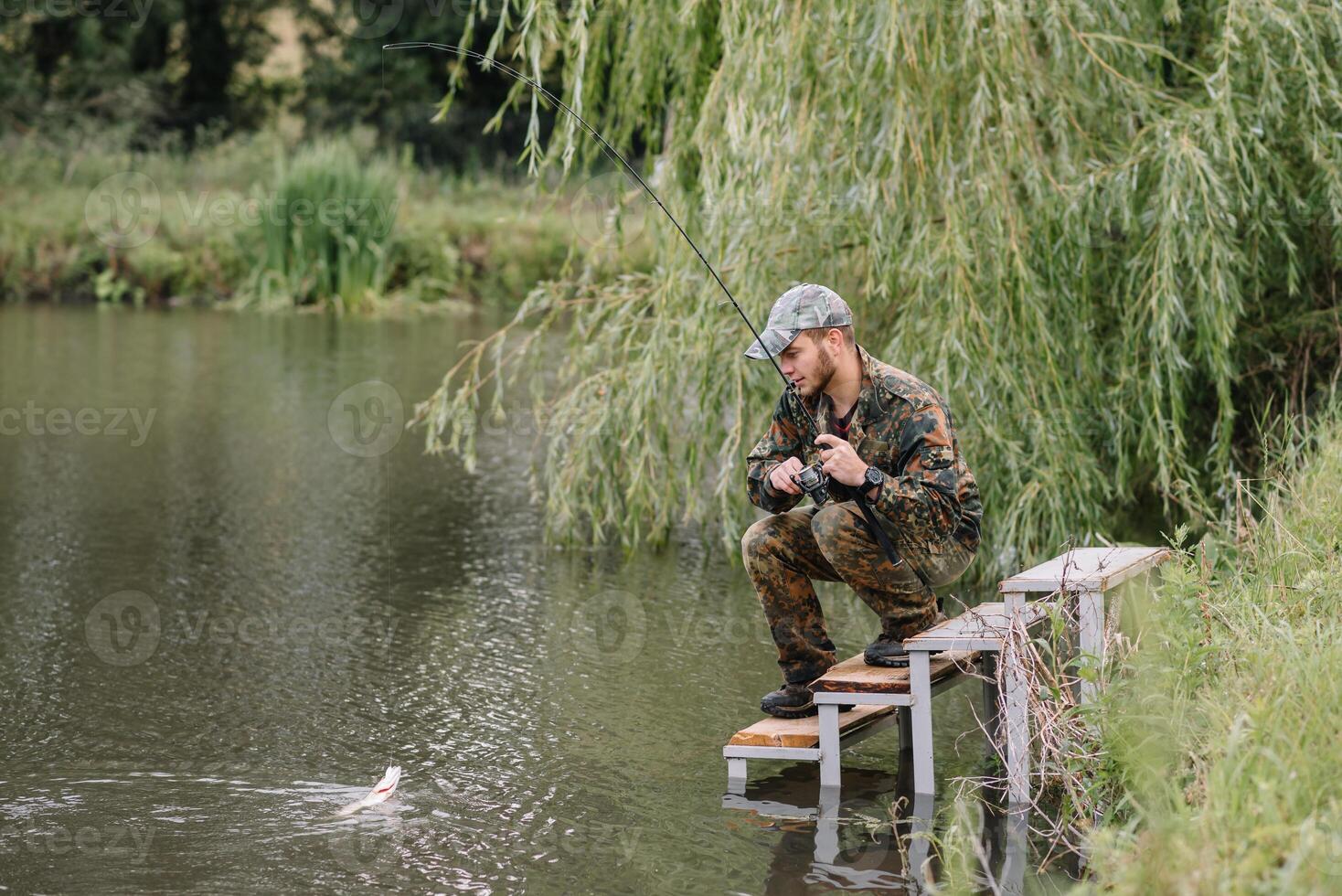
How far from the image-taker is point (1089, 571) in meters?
4.58

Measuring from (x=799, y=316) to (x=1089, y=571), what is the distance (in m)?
1.08

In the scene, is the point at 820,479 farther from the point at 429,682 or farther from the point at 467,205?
the point at 467,205

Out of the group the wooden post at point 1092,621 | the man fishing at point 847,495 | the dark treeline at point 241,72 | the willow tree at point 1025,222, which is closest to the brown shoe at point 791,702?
the man fishing at point 847,495

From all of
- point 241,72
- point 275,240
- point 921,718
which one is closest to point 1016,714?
point 921,718

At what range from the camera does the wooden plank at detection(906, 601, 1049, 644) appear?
173 inches

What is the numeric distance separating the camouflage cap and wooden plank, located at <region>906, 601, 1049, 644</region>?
2.94 ft

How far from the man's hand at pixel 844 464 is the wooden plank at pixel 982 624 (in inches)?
18.3

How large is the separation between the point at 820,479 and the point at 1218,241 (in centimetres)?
264

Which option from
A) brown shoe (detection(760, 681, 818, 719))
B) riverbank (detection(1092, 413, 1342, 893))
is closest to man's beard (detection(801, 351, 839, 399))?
brown shoe (detection(760, 681, 818, 719))

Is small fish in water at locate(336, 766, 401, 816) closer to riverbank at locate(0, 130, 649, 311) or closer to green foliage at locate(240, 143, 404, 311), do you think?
riverbank at locate(0, 130, 649, 311)

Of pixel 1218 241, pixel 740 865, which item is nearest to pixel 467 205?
pixel 1218 241

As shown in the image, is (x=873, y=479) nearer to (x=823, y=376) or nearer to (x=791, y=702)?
(x=823, y=376)

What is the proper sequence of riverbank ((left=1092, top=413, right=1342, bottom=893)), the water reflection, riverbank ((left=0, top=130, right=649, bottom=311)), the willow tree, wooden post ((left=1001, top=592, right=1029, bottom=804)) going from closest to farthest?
riverbank ((left=1092, top=413, right=1342, bottom=893)) → the water reflection → wooden post ((left=1001, top=592, right=1029, bottom=804)) → the willow tree → riverbank ((left=0, top=130, right=649, bottom=311))

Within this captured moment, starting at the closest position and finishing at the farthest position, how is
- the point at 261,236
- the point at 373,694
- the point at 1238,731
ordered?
1. the point at 1238,731
2. the point at 373,694
3. the point at 261,236
